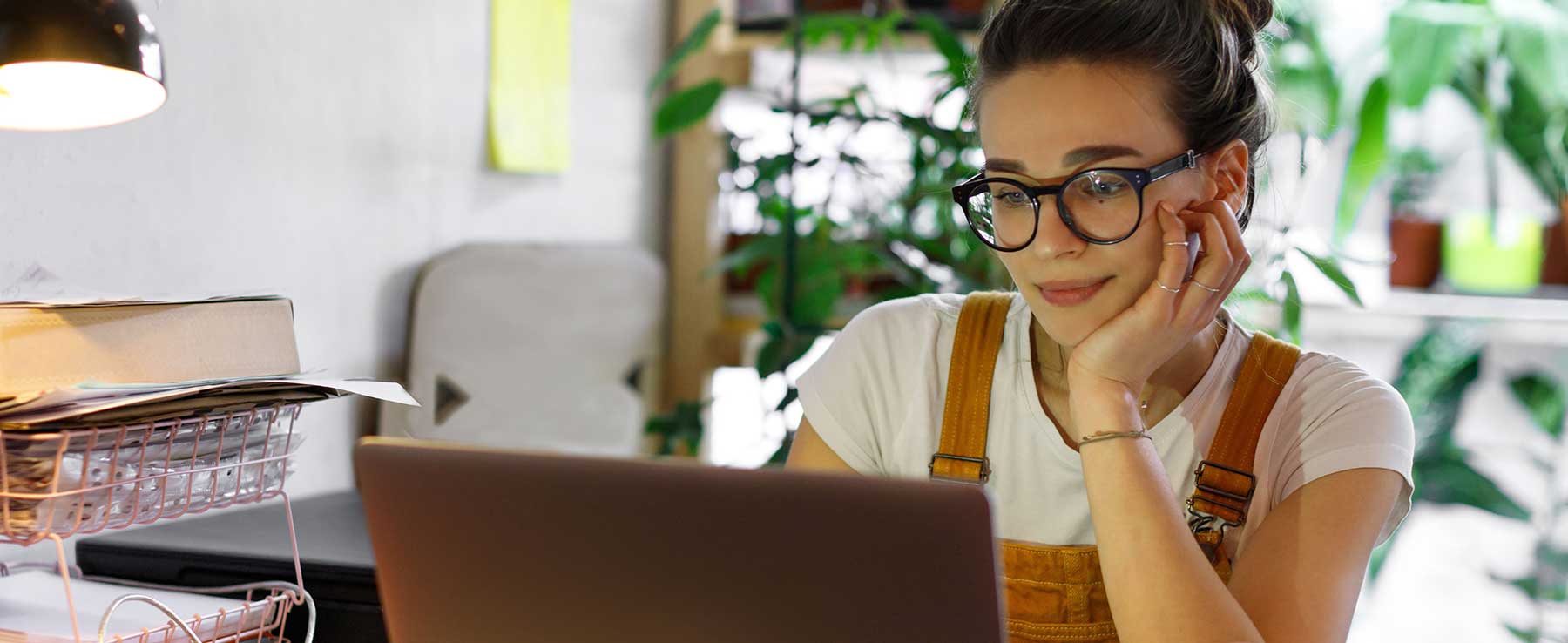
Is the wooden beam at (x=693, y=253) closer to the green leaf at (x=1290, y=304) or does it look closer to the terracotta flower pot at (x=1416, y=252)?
the green leaf at (x=1290, y=304)

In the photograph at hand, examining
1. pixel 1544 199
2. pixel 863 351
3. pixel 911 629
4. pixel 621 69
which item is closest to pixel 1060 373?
pixel 863 351

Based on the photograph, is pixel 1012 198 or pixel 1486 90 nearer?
pixel 1012 198

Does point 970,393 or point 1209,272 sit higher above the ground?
point 1209,272

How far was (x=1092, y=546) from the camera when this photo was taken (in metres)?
1.12

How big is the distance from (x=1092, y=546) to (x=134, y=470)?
773mm

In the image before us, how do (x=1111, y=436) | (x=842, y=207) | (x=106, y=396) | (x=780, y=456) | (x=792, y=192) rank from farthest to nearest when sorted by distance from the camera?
(x=842, y=207) → (x=792, y=192) → (x=780, y=456) → (x=1111, y=436) → (x=106, y=396)

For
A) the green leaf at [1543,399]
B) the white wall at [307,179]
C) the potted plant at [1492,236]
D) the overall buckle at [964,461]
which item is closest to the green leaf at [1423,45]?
the potted plant at [1492,236]

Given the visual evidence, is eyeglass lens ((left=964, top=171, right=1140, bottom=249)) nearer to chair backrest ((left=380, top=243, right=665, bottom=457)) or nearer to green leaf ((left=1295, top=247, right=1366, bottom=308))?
green leaf ((left=1295, top=247, right=1366, bottom=308))

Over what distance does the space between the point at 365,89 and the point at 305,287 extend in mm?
266

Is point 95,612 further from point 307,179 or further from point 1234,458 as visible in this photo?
point 1234,458

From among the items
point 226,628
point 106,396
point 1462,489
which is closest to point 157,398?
point 106,396

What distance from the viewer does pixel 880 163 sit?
2135 mm

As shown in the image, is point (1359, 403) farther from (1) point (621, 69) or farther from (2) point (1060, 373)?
(1) point (621, 69)

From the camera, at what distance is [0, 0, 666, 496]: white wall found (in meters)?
1.15
